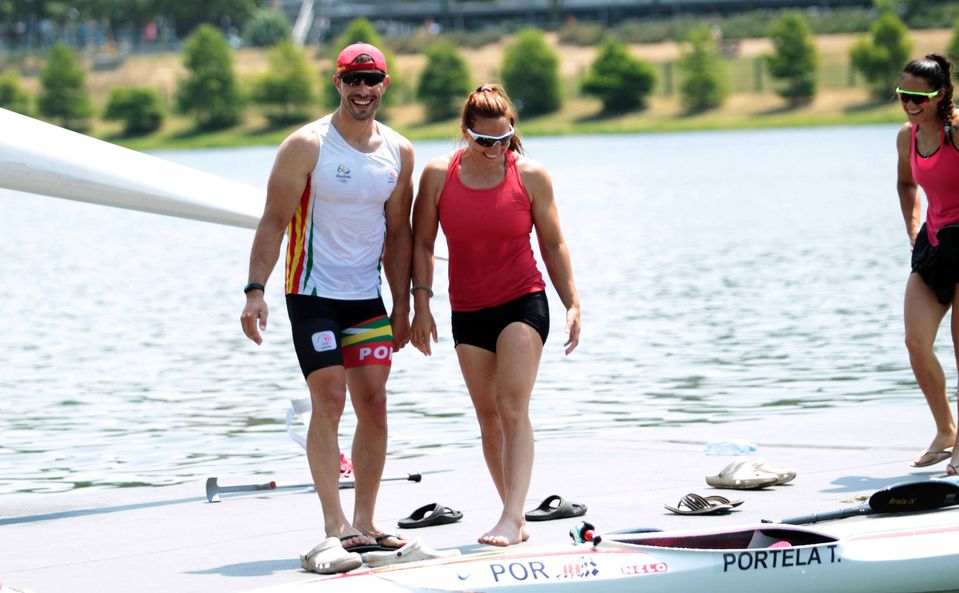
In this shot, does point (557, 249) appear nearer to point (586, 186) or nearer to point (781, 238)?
point (781, 238)

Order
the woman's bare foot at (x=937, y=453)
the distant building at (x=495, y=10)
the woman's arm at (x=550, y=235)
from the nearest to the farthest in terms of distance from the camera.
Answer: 1. the woman's arm at (x=550, y=235)
2. the woman's bare foot at (x=937, y=453)
3. the distant building at (x=495, y=10)

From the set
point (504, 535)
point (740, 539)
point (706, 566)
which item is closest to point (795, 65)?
point (504, 535)

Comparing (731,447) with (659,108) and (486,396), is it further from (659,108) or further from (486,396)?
(659,108)

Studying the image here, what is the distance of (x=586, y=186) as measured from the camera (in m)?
52.0

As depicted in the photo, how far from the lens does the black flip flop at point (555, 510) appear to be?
7.97 meters

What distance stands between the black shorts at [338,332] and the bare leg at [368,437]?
59 mm

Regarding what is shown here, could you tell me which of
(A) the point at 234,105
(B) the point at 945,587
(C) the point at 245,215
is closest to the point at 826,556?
(B) the point at 945,587

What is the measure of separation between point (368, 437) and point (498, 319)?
0.77 metres

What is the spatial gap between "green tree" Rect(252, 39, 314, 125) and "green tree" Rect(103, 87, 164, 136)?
21.5 ft

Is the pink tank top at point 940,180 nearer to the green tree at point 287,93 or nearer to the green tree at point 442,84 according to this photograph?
the green tree at point 442,84

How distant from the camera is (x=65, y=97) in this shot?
4523 inches

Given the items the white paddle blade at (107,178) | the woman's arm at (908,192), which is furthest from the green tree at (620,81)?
the white paddle blade at (107,178)

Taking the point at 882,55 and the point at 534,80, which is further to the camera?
the point at 534,80

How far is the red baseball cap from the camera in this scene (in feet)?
23.8
